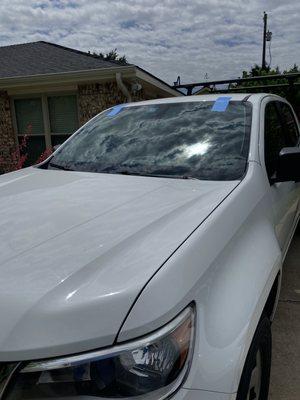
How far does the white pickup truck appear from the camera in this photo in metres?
1.23

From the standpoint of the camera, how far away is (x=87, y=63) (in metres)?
10.6

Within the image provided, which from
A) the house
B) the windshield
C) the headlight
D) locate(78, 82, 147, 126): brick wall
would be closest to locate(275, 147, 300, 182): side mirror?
the windshield

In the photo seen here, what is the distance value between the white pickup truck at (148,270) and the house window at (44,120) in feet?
26.7

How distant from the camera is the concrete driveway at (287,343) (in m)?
2.54

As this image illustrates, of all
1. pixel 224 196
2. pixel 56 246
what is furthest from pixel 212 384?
pixel 224 196

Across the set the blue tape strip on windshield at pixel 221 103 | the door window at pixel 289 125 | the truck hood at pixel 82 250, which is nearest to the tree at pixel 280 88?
the door window at pixel 289 125

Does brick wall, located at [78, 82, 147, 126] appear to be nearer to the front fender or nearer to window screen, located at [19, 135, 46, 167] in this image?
window screen, located at [19, 135, 46, 167]

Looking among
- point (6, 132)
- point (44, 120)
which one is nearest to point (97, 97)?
point (44, 120)

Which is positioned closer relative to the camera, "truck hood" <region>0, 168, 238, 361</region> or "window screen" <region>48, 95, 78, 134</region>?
"truck hood" <region>0, 168, 238, 361</region>

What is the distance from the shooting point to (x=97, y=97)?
10.1 meters

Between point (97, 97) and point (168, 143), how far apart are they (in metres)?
7.70

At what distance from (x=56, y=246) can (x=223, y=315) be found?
2.18ft

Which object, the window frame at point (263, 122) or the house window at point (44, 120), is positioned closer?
the window frame at point (263, 122)

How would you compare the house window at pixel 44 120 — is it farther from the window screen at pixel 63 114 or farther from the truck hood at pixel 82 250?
the truck hood at pixel 82 250
